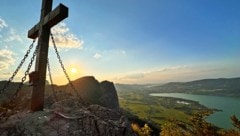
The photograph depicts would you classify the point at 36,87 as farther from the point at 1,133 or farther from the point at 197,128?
the point at 197,128

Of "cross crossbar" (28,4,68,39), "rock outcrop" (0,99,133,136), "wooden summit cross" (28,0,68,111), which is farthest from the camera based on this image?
"wooden summit cross" (28,0,68,111)

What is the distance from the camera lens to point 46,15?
9.12m

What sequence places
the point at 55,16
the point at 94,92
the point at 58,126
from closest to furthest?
the point at 58,126
the point at 55,16
the point at 94,92

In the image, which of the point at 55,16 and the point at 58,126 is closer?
the point at 58,126

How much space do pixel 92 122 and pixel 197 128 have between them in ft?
54.2

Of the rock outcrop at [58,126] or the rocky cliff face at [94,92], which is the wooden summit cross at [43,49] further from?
the rocky cliff face at [94,92]

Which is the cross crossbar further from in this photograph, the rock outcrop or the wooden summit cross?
the rock outcrop

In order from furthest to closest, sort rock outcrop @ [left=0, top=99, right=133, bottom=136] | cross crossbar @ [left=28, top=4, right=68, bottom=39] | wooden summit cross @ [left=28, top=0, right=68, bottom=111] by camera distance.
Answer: wooden summit cross @ [left=28, top=0, right=68, bottom=111] < cross crossbar @ [left=28, top=4, right=68, bottom=39] < rock outcrop @ [left=0, top=99, right=133, bottom=136]

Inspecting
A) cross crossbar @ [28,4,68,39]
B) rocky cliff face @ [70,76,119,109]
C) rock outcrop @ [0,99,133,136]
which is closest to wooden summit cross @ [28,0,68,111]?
cross crossbar @ [28,4,68,39]

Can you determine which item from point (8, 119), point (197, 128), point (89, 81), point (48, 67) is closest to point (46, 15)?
point (48, 67)

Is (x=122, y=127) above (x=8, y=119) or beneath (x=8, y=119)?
beneath

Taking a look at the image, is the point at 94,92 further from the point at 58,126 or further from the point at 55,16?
the point at 58,126

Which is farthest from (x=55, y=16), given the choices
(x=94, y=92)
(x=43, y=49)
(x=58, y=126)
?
(x=94, y=92)

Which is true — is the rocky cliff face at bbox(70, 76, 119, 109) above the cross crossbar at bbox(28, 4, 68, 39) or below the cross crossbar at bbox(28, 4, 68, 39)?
below
